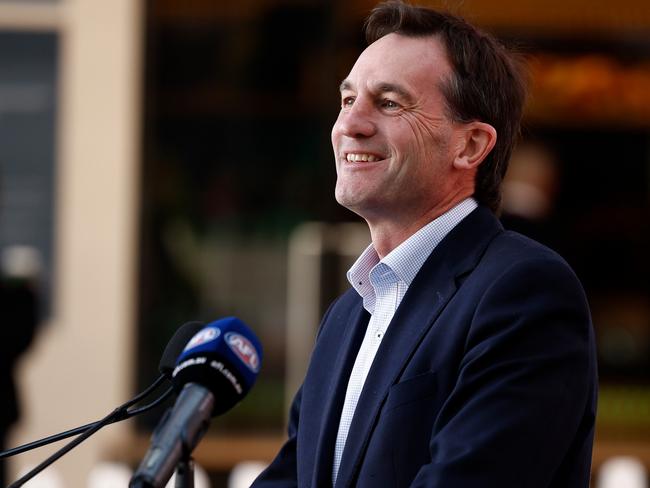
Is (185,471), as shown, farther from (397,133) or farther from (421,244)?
(397,133)

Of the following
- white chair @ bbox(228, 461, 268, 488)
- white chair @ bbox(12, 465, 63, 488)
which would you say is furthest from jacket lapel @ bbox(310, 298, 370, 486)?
white chair @ bbox(228, 461, 268, 488)

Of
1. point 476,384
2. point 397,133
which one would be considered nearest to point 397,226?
point 397,133

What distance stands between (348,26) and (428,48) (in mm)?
5252

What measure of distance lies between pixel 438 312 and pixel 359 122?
1.60ft

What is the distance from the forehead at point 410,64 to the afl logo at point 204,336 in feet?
2.49

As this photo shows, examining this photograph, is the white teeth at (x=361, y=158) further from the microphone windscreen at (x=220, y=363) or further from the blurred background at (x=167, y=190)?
the blurred background at (x=167, y=190)

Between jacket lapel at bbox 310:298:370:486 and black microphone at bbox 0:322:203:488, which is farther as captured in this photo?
jacket lapel at bbox 310:298:370:486

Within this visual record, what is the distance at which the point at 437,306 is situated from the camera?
2602 millimetres

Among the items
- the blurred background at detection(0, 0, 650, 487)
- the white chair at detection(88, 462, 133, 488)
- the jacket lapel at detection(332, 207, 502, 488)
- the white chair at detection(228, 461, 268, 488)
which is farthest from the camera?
the blurred background at detection(0, 0, 650, 487)

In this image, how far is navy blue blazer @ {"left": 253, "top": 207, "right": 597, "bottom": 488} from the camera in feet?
7.56

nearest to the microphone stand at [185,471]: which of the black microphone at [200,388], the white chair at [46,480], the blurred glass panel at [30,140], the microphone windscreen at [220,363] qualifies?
the black microphone at [200,388]

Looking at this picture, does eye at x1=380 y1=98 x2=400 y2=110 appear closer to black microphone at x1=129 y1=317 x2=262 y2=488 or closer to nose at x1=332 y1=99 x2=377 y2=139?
nose at x1=332 y1=99 x2=377 y2=139

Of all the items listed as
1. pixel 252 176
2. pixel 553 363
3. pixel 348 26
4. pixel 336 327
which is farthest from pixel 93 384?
pixel 553 363

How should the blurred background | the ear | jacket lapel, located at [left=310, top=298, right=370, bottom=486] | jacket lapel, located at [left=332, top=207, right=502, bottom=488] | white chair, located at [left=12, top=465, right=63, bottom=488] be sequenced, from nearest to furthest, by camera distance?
jacket lapel, located at [left=332, top=207, right=502, bottom=488] → jacket lapel, located at [left=310, top=298, right=370, bottom=486] → the ear → white chair, located at [left=12, top=465, right=63, bottom=488] → the blurred background
